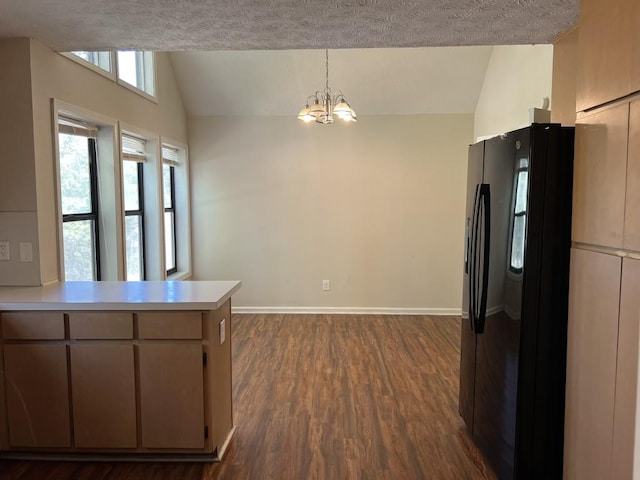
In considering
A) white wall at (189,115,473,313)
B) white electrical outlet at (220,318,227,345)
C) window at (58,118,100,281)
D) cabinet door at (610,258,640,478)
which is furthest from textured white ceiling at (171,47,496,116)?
cabinet door at (610,258,640,478)

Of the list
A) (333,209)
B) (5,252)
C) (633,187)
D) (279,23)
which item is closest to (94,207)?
(5,252)

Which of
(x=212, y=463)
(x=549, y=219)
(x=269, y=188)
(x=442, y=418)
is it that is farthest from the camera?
(x=269, y=188)

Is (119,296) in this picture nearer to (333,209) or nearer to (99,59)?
(99,59)

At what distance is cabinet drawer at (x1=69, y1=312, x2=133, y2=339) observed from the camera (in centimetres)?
238

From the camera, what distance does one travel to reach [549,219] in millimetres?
1984

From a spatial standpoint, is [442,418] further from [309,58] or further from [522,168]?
[309,58]

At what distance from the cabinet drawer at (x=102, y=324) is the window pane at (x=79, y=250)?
1009 millimetres

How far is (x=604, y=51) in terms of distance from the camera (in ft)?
5.46

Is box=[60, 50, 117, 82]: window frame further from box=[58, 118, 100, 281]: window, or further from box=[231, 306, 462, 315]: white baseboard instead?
Result: box=[231, 306, 462, 315]: white baseboard

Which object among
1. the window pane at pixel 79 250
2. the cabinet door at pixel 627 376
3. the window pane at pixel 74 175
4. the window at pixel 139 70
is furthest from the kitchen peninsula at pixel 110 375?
the window at pixel 139 70

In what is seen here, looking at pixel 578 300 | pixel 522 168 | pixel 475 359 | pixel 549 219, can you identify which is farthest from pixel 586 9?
pixel 475 359

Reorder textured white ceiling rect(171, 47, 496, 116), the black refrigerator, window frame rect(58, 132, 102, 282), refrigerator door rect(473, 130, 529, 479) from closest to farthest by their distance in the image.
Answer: the black refrigerator < refrigerator door rect(473, 130, 529, 479) < window frame rect(58, 132, 102, 282) < textured white ceiling rect(171, 47, 496, 116)

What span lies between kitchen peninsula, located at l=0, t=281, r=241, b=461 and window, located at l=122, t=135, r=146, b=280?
1714 millimetres

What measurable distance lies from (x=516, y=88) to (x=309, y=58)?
2.17 meters
